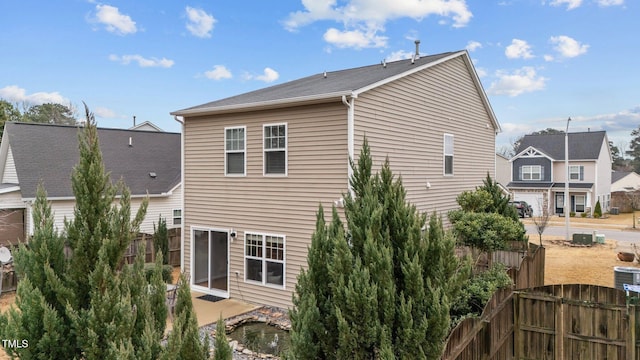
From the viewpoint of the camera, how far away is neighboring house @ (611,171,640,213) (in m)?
38.8

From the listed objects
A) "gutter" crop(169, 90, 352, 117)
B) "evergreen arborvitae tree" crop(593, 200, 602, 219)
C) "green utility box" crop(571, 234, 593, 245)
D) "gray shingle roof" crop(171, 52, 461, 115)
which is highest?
"gray shingle roof" crop(171, 52, 461, 115)

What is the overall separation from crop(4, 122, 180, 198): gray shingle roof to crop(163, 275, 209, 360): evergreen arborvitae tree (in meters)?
15.5

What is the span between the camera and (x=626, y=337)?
20.4 ft

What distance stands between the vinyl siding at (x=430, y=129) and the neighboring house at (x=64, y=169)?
1202 centimetres

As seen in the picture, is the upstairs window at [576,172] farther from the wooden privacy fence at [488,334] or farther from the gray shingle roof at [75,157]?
the wooden privacy fence at [488,334]

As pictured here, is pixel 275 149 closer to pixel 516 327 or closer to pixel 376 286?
pixel 516 327

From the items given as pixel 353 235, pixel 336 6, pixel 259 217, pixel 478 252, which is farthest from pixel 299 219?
pixel 336 6

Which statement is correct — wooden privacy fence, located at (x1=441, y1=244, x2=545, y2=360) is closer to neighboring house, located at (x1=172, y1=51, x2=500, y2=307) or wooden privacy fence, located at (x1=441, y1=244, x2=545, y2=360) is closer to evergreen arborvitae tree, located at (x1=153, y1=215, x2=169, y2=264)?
neighboring house, located at (x1=172, y1=51, x2=500, y2=307)

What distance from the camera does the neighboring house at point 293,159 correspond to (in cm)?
991

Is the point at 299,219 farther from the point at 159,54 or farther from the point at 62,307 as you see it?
the point at 159,54

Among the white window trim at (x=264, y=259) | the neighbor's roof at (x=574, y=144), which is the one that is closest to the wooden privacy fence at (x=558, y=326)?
the white window trim at (x=264, y=259)

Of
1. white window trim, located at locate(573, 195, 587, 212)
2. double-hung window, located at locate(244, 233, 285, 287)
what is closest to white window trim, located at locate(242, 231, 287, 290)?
double-hung window, located at locate(244, 233, 285, 287)

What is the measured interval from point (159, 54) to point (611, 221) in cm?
3484

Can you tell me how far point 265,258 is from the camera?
1098 centimetres
